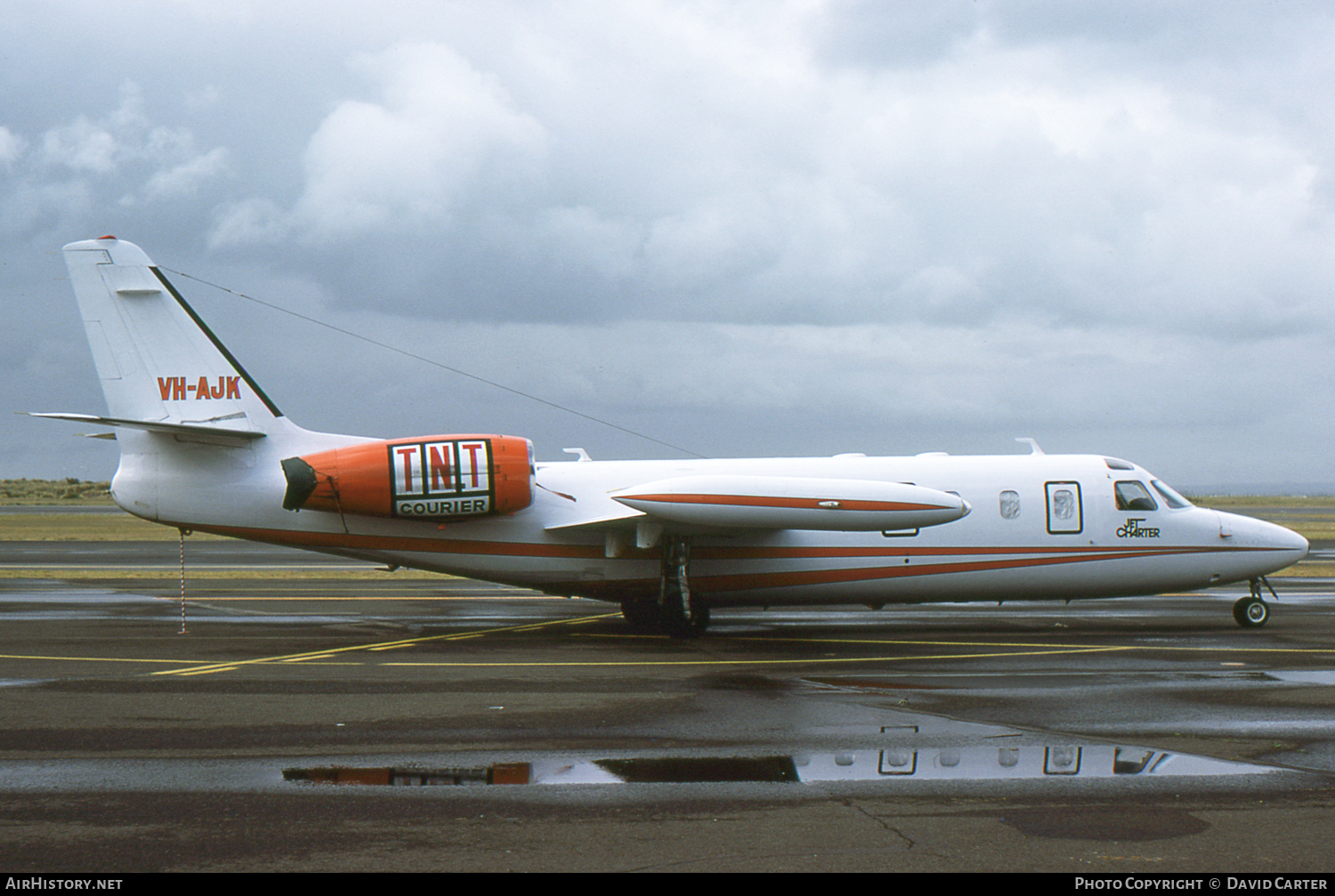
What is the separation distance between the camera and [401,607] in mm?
25188

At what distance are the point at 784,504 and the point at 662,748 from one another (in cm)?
846

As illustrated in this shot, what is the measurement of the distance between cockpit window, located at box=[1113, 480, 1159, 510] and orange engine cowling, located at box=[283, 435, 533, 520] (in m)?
11.4

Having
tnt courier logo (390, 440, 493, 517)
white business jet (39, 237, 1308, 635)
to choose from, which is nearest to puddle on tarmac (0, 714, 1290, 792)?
white business jet (39, 237, 1308, 635)

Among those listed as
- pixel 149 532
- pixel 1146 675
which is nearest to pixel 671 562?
pixel 1146 675

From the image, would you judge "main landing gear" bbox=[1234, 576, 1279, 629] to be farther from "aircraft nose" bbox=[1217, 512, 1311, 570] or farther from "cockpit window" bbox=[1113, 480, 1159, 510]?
"cockpit window" bbox=[1113, 480, 1159, 510]

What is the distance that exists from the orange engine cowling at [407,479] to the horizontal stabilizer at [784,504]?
90.3 inches

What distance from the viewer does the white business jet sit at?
61.3ft

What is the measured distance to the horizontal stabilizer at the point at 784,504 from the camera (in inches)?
731

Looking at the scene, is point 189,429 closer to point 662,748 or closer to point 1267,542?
point 662,748

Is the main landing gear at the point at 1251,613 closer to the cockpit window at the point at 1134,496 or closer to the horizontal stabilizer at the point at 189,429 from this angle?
the cockpit window at the point at 1134,496

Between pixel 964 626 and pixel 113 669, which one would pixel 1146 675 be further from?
pixel 113 669

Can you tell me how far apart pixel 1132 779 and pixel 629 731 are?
4689 mm

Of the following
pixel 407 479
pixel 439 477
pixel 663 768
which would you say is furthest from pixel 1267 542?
pixel 663 768

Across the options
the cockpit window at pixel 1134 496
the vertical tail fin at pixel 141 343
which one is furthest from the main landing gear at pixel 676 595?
the cockpit window at pixel 1134 496
